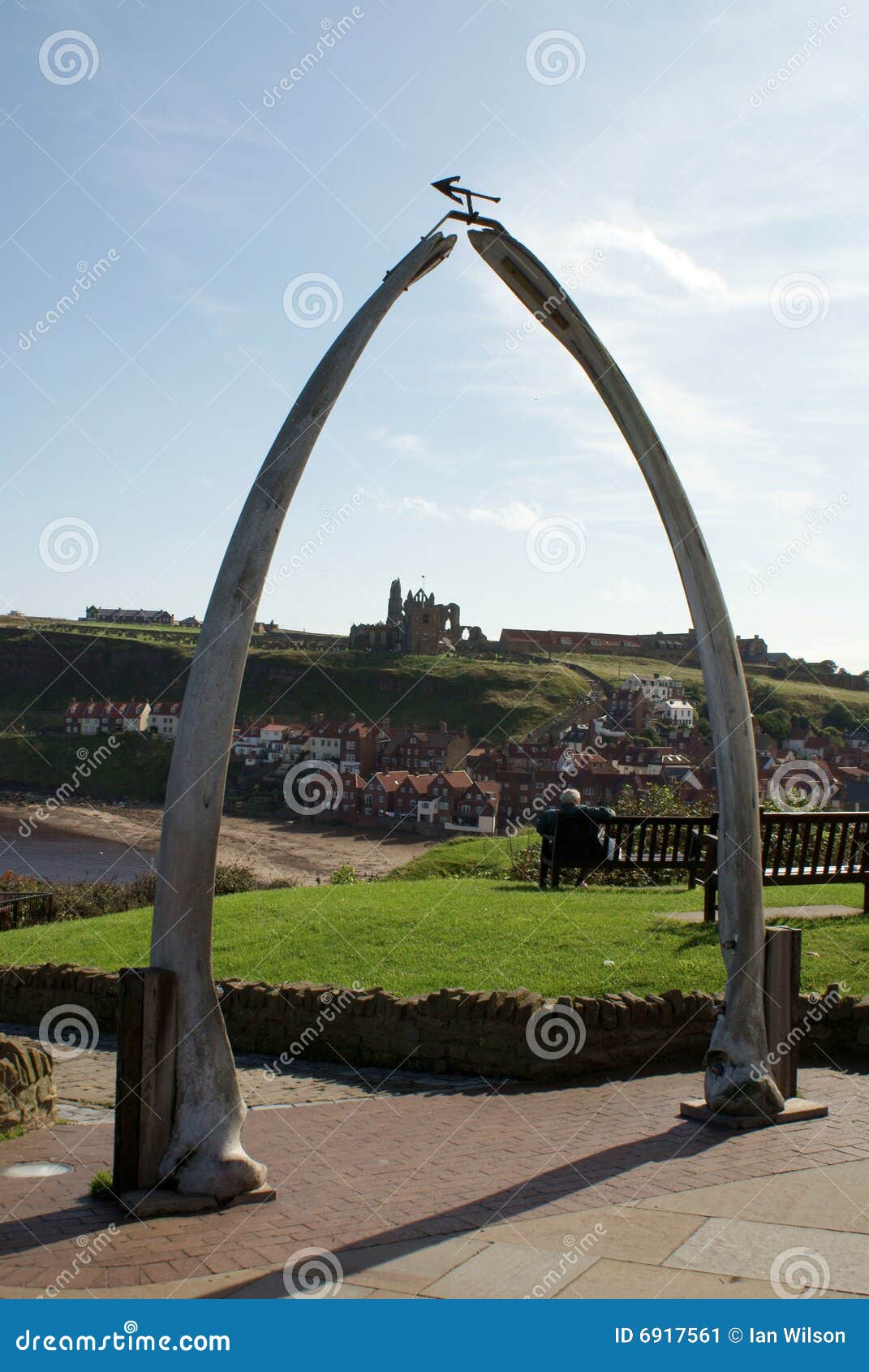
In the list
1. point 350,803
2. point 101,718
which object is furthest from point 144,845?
Answer: point 101,718

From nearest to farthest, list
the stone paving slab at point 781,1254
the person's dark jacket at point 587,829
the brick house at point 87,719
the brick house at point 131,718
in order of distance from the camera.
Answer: the stone paving slab at point 781,1254 < the person's dark jacket at point 587,829 < the brick house at point 131,718 < the brick house at point 87,719

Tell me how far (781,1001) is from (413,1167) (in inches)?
95.5

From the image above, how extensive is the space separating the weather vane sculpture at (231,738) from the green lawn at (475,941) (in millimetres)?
2191

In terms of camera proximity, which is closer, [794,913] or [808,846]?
[808,846]

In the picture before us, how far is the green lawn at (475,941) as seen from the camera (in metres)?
9.00

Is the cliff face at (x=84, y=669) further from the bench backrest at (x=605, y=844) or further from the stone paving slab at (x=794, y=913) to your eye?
the stone paving slab at (x=794, y=913)

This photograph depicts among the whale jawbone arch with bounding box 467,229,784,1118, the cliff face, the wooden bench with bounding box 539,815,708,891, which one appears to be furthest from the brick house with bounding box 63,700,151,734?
the whale jawbone arch with bounding box 467,229,784,1118

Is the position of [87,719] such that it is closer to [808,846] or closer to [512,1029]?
[808,846]

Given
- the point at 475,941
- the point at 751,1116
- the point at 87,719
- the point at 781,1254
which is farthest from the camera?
the point at 87,719

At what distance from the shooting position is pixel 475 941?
1047 centimetres

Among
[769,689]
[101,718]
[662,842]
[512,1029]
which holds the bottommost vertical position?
[101,718]

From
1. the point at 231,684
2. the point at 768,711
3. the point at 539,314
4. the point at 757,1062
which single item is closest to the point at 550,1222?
the point at 757,1062

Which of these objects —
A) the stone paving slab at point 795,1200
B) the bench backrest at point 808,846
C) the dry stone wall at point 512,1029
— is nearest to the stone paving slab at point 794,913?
the bench backrest at point 808,846

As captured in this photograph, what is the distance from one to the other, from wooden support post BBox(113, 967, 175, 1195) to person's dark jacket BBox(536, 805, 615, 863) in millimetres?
7706
